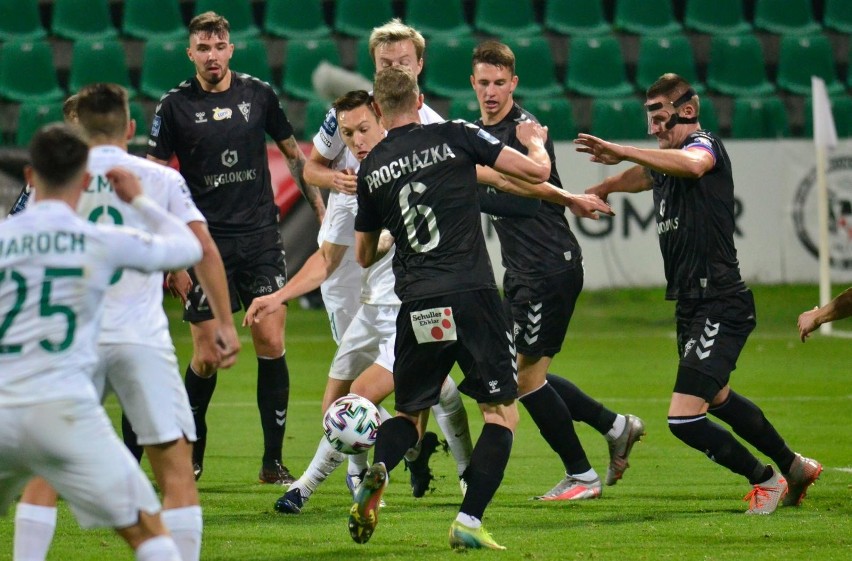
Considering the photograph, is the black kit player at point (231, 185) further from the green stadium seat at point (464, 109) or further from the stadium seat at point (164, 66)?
the stadium seat at point (164, 66)

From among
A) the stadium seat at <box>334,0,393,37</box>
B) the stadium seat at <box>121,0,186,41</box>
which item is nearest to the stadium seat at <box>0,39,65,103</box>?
the stadium seat at <box>121,0,186,41</box>

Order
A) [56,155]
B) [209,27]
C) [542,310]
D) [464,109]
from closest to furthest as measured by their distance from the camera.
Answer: [56,155]
[542,310]
[209,27]
[464,109]

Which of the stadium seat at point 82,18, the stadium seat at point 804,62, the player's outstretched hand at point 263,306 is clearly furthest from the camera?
the stadium seat at point 804,62

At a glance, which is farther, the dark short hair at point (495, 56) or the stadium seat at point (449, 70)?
the stadium seat at point (449, 70)

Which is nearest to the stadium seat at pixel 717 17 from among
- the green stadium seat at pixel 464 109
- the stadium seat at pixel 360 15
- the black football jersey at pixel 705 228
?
the green stadium seat at pixel 464 109

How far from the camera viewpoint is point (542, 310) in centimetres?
715

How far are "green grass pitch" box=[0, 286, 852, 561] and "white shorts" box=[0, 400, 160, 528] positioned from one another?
5.09ft

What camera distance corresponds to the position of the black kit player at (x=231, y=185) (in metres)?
7.45

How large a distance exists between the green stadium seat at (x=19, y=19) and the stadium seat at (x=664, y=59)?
7637mm

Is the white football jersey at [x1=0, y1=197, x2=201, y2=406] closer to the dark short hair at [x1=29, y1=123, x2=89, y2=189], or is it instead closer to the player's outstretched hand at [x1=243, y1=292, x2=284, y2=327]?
the dark short hair at [x1=29, y1=123, x2=89, y2=189]

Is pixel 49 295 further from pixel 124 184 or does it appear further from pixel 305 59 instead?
pixel 305 59

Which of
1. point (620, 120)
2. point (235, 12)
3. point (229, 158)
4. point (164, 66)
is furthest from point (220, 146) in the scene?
point (235, 12)

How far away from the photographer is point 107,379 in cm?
458

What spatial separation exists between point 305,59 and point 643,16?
183 inches
